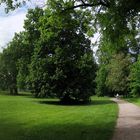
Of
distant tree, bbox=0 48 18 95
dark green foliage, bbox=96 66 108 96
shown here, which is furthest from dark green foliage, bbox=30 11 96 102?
dark green foliage, bbox=96 66 108 96

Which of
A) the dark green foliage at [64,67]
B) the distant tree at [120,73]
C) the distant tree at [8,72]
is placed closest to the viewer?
the dark green foliage at [64,67]

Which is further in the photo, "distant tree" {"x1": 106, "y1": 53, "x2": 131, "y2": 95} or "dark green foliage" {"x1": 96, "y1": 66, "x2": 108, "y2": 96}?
"dark green foliage" {"x1": 96, "y1": 66, "x2": 108, "y2": 96}

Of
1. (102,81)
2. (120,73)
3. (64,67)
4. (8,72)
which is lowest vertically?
(64,67)

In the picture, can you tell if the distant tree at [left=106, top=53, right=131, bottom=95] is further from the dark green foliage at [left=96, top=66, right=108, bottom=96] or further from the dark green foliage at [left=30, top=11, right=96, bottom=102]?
the dark green foliage at [left=30, top=11, right=96, bottom=102]

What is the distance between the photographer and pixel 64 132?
17.6 m

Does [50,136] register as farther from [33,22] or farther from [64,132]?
[33,22]

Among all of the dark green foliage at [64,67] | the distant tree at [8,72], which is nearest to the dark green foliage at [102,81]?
the distant tree at [8,72]

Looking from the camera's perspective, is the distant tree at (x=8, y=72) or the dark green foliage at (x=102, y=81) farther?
the dark green foliage at (x=102, y=81)

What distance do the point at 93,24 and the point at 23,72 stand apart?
126 ft

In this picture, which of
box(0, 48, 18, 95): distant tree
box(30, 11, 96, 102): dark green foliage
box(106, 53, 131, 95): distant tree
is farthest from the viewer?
box(0, 48, 18, 95): distant tree

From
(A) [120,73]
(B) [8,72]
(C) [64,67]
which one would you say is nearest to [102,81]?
(A) [120,73]

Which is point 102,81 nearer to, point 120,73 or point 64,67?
point 120,73

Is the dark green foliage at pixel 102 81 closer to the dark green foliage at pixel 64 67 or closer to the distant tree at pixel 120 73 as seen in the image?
the distant tree at pixel 120 73

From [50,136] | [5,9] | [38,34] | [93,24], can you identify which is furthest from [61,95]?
[50,136]
